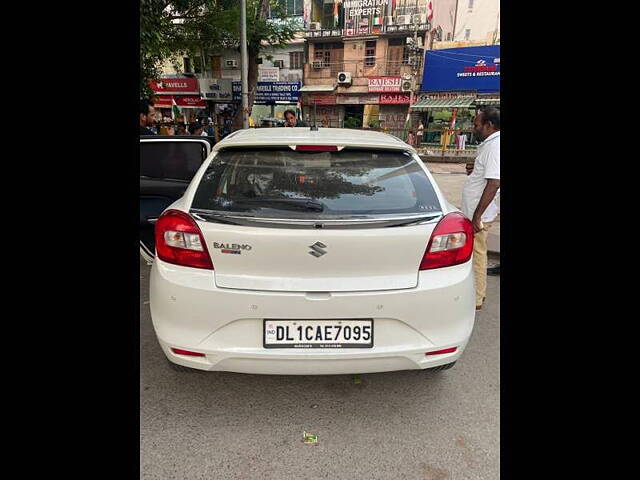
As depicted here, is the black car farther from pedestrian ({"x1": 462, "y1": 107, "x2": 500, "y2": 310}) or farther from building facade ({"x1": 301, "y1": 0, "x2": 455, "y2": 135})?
building facade ({"x1": 301, "y1": 0, "x2": 455, "y2": 135})

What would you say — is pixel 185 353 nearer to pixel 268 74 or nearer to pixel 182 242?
pixel 182 242

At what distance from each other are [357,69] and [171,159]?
2590cm

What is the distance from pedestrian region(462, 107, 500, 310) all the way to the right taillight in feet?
4.52

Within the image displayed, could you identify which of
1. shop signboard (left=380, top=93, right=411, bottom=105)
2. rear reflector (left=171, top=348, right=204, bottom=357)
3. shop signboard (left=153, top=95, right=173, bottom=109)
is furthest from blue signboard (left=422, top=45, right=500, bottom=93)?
rear reflector (left=171, top=348, right=204, bottom=357)

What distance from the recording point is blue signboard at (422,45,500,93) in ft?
76.2

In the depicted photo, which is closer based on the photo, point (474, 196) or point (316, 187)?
point (316, 187)

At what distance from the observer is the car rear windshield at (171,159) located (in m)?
4.16

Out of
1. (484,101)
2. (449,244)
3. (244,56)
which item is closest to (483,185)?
(449,244)

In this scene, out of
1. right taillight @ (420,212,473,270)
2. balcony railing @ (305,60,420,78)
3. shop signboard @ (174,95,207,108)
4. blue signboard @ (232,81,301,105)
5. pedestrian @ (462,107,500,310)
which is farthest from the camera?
balcony railing @ (305,60,420,78)
